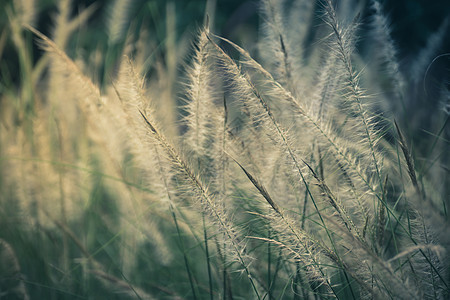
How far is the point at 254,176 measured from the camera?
0.61 m

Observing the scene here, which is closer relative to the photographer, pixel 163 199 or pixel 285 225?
pixel 285 225

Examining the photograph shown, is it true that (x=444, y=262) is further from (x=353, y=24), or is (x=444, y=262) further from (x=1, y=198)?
(x=1, y=198)

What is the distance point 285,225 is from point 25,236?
86 centimetres

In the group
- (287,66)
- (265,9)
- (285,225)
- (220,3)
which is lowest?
(285,225)

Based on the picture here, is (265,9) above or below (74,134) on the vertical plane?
above

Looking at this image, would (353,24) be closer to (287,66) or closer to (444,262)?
(287,66)

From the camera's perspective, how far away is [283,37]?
0.68 metres

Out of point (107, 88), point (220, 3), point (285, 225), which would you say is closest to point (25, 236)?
point (107, 88)

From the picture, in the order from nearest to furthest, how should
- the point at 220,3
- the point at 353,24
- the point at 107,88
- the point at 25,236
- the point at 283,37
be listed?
the point at 353,24, the point at 283,37, the point at 25,236, the point at 107,88, the point at 220,3

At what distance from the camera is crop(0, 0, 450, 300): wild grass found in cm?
48

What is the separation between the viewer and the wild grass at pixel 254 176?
478mm

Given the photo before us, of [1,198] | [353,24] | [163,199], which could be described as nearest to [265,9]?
[353,24]

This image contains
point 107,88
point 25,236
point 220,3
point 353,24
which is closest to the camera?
point 353,24

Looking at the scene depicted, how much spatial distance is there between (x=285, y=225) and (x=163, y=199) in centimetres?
25
